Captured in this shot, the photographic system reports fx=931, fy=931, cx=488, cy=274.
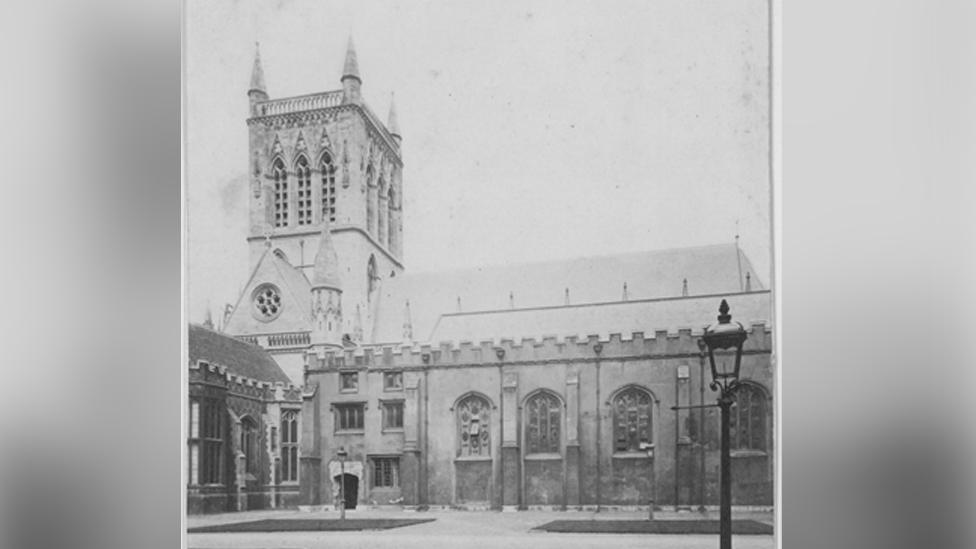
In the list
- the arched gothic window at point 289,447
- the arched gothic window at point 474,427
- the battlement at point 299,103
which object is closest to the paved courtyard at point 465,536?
the arched gothic window at point 289,447

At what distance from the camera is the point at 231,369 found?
4441 mm

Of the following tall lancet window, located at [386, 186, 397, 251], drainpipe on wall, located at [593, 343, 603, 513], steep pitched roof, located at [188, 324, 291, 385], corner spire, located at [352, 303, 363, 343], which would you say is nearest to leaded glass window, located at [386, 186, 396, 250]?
tall lancet window, located at [386, 186, 397, 251]

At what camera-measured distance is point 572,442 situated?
404 cm

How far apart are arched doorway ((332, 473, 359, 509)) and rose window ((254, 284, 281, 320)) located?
84cm

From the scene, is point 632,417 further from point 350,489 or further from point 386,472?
point 350,489

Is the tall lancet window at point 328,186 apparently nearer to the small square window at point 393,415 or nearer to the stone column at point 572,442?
the small square window at point 393,415

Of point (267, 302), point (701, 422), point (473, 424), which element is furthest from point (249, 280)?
point (701, 422)

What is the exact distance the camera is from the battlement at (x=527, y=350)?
3.92 m

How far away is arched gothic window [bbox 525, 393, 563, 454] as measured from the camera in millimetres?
4055

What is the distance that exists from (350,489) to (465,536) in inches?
22.4
